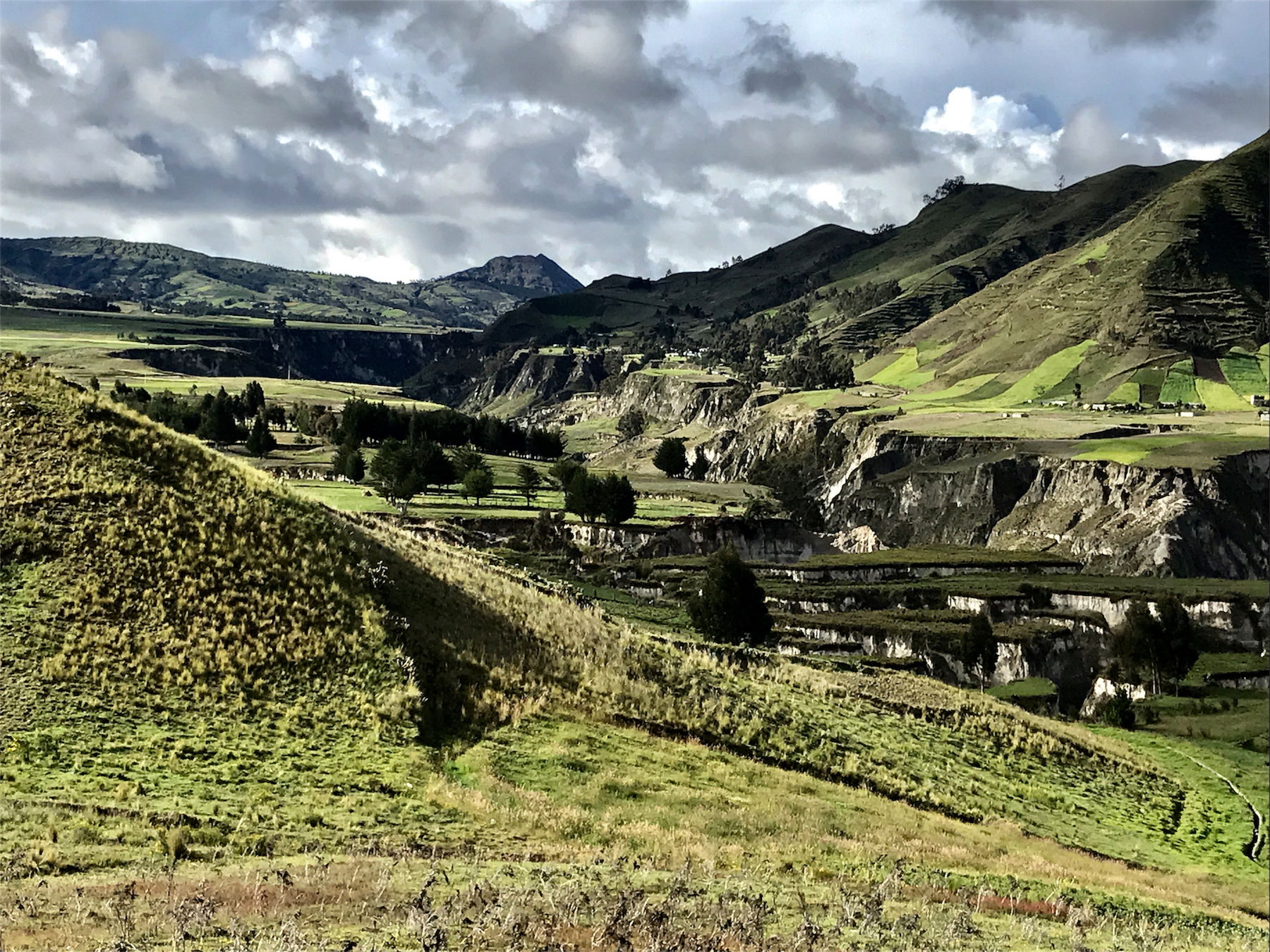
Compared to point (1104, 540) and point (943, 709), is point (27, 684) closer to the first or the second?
point (943, 709)

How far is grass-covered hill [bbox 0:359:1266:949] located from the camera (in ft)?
75.3

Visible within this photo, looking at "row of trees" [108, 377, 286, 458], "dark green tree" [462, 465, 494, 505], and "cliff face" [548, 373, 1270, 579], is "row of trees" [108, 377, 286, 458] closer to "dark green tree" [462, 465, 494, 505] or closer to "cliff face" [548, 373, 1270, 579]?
"dark green tree" [462, 465, 494, 505]

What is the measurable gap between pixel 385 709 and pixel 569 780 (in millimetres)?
6421

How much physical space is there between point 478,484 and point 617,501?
1877 centimetres

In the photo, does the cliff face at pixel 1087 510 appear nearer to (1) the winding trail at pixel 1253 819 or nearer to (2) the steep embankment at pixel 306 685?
(1) the winding trail at pixel 1253 819

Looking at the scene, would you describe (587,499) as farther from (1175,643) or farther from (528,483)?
(1175,643)

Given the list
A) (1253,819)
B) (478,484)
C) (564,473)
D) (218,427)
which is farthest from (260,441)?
(1253,819)

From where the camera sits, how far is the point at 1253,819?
52.6m

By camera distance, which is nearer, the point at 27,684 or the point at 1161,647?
the point at 27,684

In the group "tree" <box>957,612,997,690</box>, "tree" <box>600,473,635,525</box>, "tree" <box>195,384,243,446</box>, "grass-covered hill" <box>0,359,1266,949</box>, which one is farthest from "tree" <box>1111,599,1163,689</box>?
"tree" <box>195,384,243,446</box>

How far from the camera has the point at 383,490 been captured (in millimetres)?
146750

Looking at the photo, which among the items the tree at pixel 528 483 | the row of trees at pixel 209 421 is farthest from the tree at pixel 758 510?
the row of trees at pixel 209 421

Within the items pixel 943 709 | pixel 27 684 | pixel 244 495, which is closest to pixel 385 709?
pixel 27 684

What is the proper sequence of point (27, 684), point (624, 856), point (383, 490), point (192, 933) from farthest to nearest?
point (383, 490) < point (27, 684) < point (624, 856) < point (192, 933)
